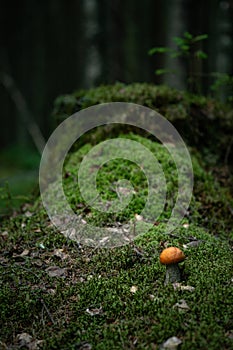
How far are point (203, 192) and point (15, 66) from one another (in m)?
21.1

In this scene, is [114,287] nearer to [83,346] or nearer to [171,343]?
[83,346]

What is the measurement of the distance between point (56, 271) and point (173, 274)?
1266 millimetres

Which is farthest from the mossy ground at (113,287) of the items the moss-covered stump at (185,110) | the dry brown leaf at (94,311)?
the moss-covered stump at (185,110)

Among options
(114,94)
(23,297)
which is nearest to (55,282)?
(23,297)

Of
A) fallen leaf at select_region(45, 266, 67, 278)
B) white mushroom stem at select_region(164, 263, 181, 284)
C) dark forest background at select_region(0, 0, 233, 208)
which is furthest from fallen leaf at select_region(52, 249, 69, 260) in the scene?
dark forest background at select_region(0, 0, 233, 208)

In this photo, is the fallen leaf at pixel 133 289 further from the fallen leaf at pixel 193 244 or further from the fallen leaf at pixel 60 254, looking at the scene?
the fallen leaf at pixel 60 254

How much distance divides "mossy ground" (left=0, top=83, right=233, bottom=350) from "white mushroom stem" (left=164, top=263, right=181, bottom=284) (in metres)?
0.08

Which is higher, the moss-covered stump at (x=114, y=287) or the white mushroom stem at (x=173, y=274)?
the white mushroom stem at (x=173, y=274)

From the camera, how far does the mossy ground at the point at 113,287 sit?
8.43 feet

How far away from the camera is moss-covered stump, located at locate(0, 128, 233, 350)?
2.57 meters

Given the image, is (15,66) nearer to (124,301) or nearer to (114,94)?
(114,94)

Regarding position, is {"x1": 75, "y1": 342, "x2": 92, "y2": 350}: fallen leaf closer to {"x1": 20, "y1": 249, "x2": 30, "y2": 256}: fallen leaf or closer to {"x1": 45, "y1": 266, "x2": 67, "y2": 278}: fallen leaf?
{"x1": 45, "y1": 266, "x2": 67, "y2": 278}: fallen leaf

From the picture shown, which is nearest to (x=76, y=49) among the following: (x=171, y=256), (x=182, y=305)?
(x=171, y=256)

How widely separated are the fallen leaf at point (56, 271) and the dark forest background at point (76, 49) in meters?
7.96
